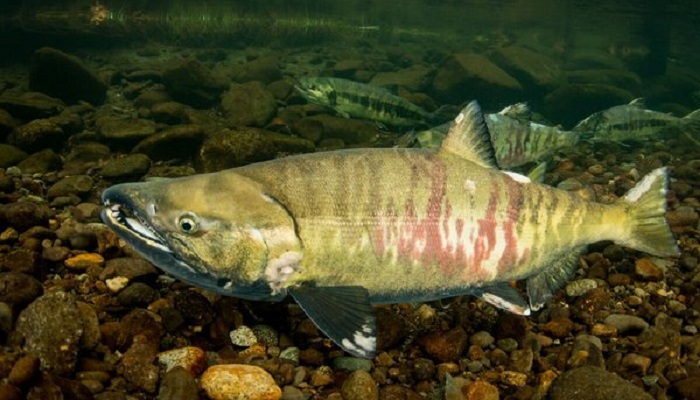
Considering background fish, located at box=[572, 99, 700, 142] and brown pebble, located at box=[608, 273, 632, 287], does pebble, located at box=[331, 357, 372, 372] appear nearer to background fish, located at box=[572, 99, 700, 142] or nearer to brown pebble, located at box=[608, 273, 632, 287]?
brown pebble, located at box=[608, 273, 632, 287]

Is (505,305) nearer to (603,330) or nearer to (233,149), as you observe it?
(603,330)

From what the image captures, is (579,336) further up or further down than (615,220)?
further down

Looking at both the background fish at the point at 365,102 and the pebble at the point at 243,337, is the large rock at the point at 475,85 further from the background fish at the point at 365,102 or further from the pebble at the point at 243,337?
the pebble at the point at 243,337

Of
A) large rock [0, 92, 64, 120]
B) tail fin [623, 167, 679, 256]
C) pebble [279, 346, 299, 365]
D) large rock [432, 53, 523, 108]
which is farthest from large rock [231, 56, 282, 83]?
tail fin [623, 167, 679, 256]

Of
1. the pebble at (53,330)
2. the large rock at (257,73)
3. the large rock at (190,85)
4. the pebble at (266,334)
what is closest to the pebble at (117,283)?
the pebble at (53,330)

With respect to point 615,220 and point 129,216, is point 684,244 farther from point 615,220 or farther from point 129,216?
point 129,216

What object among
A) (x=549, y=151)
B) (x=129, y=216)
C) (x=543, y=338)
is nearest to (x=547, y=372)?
(x=543, y=338)

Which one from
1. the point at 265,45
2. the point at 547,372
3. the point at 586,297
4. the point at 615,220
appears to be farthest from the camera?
the point at 265,45
